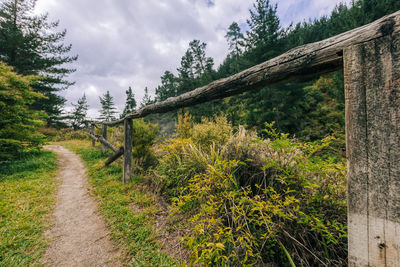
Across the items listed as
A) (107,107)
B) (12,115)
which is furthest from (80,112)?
(12,115)

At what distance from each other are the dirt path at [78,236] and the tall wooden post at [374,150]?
2.19m

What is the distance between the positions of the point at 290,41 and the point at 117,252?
52.1 ft

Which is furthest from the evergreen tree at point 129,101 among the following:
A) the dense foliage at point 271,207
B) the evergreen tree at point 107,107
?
the dense foliage at point 271,207

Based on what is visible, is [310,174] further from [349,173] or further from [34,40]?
[34,40]

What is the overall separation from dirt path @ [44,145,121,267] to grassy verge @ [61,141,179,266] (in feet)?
0.45

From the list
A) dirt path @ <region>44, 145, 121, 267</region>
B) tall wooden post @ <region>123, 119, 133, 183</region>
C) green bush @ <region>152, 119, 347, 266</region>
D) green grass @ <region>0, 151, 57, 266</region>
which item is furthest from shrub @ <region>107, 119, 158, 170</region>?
green bush @ <region>152, 119, 347, 266</region>

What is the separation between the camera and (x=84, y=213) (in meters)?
2.79

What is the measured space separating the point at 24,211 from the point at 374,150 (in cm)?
453

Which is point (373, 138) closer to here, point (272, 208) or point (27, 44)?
point (272, 208)

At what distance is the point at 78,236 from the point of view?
2.20 meters

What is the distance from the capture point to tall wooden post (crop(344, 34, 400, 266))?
2.35 feet

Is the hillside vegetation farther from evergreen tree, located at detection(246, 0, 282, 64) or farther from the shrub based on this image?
evergreen tree, located at detection(246, 0, 282, 64)

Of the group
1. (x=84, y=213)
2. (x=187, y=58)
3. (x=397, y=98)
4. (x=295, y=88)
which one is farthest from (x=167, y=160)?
(x=187, y=58)

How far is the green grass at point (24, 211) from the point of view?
1.84 meters
